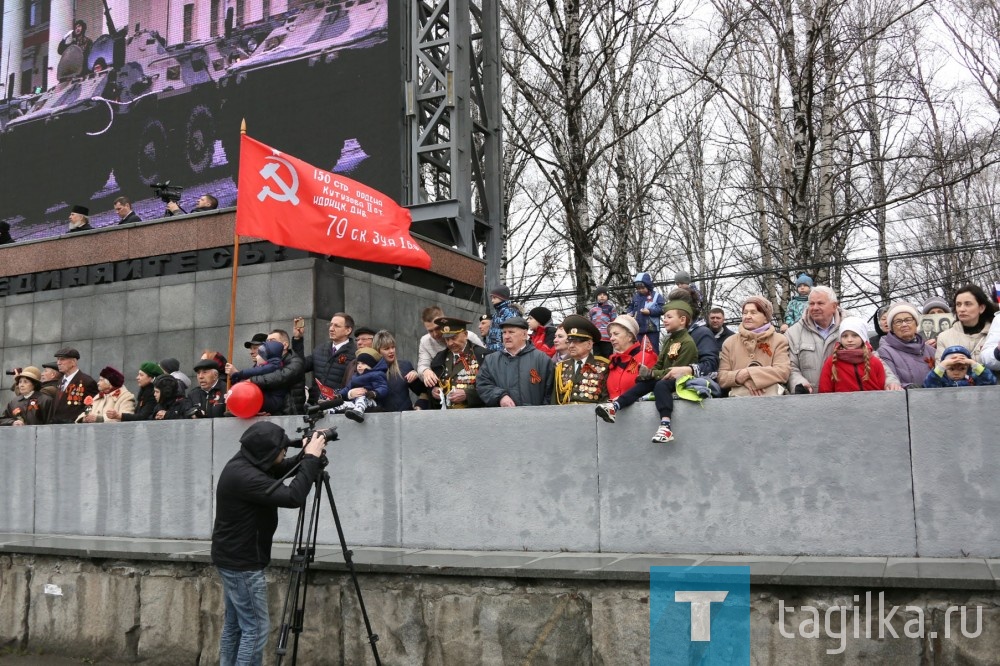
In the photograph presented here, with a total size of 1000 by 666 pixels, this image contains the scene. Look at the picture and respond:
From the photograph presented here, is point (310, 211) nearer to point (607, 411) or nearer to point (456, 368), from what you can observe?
point (456, 368)

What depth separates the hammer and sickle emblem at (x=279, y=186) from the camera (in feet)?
34.3

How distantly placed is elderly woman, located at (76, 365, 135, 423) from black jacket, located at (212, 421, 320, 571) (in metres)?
4.50

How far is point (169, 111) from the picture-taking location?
16.8m

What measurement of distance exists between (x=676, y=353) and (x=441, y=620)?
272 cm

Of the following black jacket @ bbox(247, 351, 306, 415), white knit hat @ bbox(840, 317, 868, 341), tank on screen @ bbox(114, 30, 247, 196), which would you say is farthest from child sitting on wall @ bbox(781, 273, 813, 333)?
tank on screen @ bbox(114, 30, 247, 196)

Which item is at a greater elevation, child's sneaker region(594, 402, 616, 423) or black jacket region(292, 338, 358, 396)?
black jacket region(292, 338, 358, 396)

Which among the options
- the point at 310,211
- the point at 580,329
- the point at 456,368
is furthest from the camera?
the point at 310,211

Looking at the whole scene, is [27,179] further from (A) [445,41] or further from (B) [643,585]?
(B) [643,585]

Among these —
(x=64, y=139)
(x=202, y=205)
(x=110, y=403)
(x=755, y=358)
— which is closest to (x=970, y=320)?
(x=755, y=358)

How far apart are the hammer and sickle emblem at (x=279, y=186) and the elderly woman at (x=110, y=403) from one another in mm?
2771

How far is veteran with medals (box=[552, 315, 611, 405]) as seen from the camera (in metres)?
7.95

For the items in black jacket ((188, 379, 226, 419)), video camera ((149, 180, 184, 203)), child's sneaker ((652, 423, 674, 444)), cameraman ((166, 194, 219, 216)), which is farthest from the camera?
video camera ((149, 180, 184, 203))

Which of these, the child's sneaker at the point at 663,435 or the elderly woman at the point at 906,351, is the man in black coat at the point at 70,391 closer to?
the child's sneaker at the point at 663,435

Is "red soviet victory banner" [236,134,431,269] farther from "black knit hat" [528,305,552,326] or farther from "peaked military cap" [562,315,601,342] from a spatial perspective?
"peaked military cap" [562,315,601,342]
